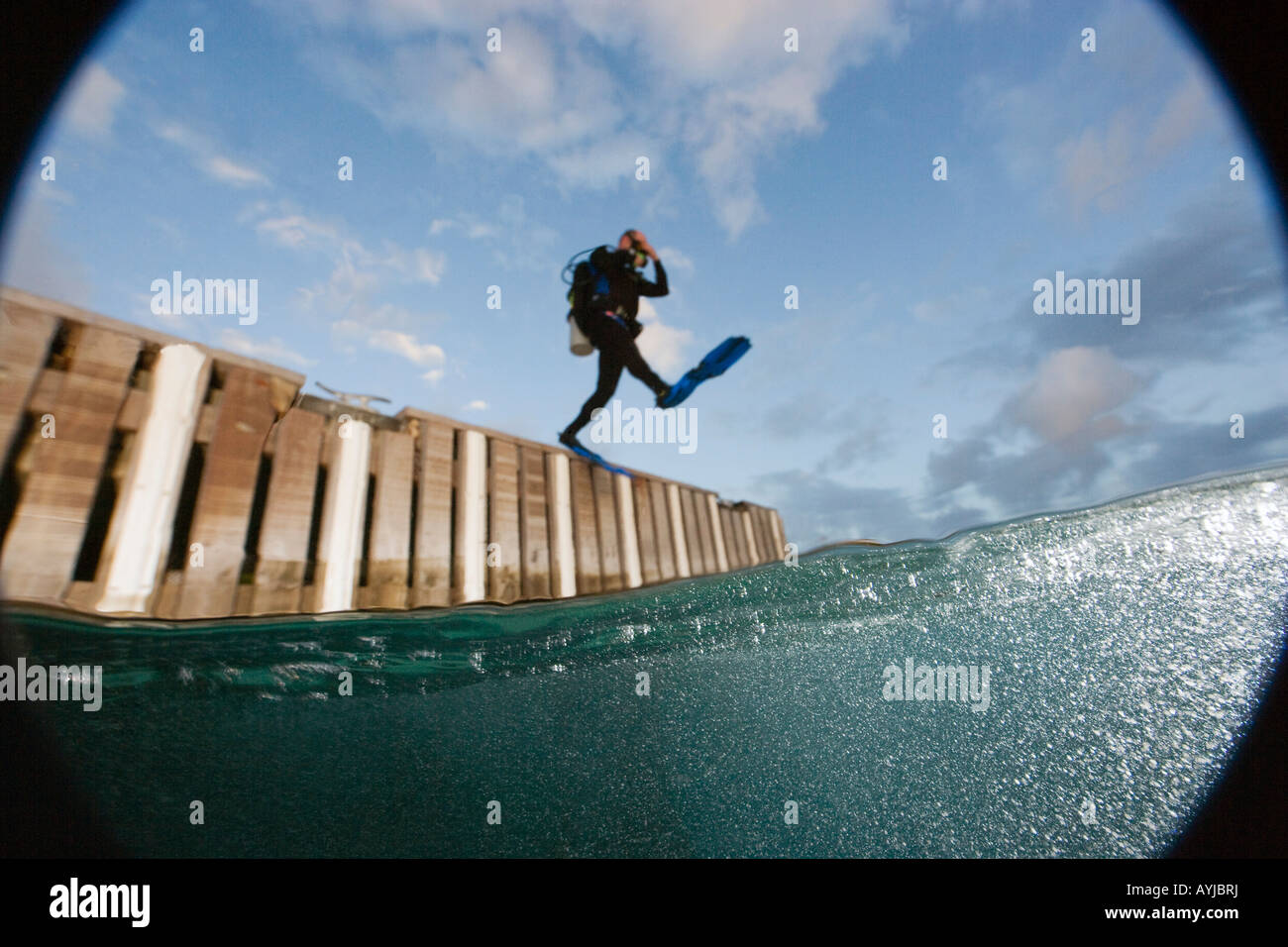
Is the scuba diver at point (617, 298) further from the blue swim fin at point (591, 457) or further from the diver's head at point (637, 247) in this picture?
the blue swim fin at point (591, 457)

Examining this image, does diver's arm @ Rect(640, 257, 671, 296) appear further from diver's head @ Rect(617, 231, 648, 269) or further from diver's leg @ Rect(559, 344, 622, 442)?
diver's leg @ Rect(559, 344, 622, 442)

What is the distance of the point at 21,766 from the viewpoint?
17.4 ft

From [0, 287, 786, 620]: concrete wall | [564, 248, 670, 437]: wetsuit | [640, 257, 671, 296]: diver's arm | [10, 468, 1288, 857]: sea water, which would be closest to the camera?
[0, 287, 786, 620]: concrete wall

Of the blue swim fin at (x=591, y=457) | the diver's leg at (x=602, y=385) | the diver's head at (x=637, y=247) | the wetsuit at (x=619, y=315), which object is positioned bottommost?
the blue swim fin at (x=591, y=457)

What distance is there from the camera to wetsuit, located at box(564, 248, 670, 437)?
7.28 m

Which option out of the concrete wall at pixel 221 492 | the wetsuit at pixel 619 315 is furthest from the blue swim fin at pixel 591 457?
the wetsuit at pixel 619 315

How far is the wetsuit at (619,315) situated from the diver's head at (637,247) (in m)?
0.09

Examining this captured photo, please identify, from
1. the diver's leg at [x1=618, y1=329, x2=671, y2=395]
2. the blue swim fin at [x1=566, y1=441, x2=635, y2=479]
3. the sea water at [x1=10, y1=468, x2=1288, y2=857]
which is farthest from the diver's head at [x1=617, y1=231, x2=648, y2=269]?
the sea water at [x1=10, y1=468, x2=1288, y2=857]

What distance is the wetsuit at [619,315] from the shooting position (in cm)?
728

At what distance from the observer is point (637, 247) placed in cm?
736
